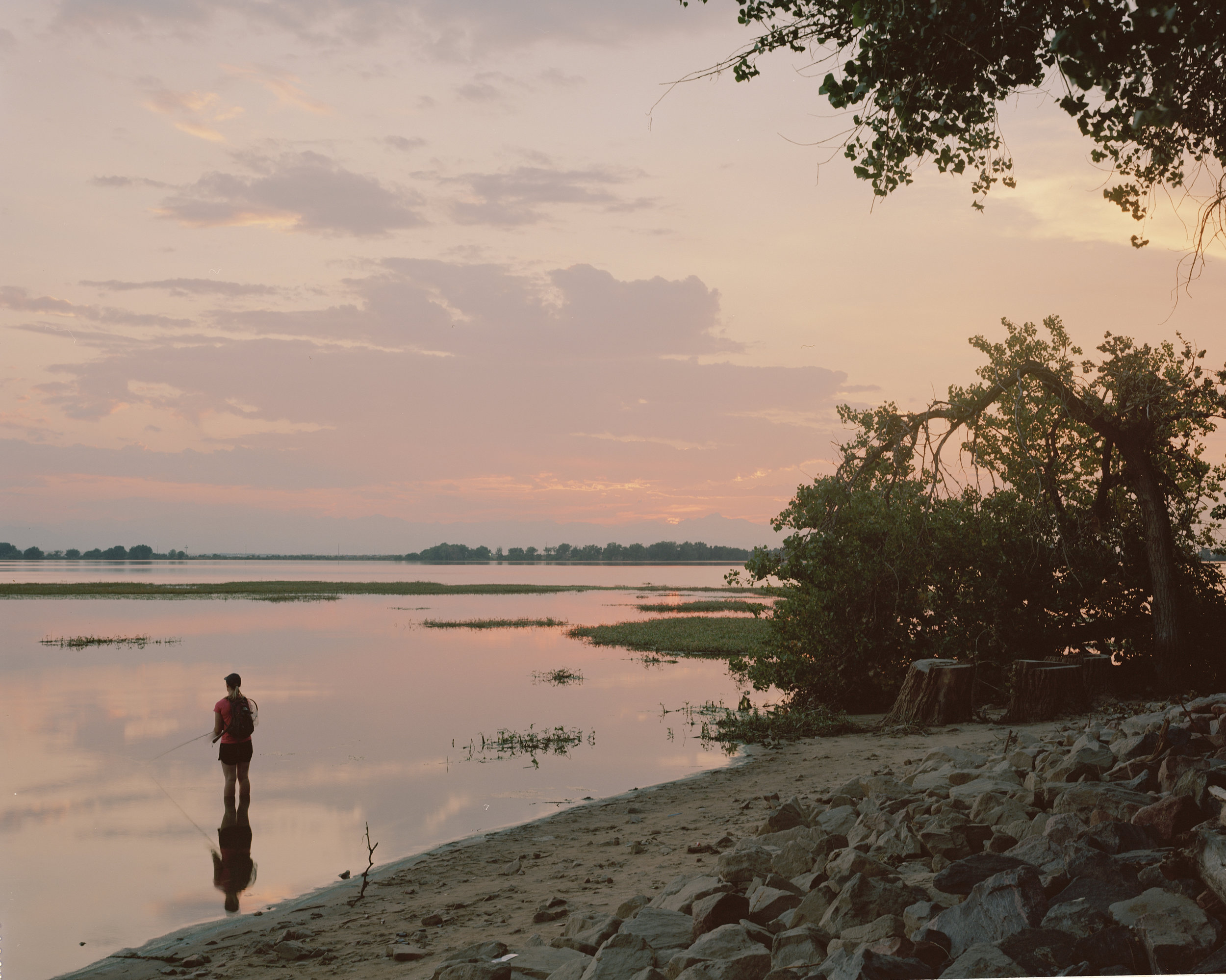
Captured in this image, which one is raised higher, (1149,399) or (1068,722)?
(1149,399)

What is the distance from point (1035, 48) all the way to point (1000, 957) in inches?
302

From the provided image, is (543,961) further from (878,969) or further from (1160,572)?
(1160,572)

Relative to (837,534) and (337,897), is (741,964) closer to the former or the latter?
(337,897)

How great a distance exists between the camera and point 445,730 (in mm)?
19359

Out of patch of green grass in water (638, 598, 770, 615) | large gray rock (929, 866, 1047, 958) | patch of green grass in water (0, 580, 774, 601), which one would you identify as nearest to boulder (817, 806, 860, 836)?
large gray rock (929, 866, 1047, 958)

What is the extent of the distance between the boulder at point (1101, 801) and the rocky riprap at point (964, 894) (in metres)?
0.01

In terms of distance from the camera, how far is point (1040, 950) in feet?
14.9

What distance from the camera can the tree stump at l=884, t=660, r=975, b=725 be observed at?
14.7m

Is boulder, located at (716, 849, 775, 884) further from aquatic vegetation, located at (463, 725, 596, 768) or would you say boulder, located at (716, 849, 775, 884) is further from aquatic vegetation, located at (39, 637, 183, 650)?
aquatic vegetation, located at (39, 637, 183, 650)

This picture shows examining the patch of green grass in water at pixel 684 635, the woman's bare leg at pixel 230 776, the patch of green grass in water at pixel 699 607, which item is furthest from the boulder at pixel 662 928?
the patch of green grass in water at pixel 699 607

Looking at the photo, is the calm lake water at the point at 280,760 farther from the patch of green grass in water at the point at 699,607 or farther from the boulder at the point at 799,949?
the patch of green grass in water at the point at 699,607

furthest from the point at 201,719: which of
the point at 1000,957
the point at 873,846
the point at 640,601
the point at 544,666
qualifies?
the point at 640,601

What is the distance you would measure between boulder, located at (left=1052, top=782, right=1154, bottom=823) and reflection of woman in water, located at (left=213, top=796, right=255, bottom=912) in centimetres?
824

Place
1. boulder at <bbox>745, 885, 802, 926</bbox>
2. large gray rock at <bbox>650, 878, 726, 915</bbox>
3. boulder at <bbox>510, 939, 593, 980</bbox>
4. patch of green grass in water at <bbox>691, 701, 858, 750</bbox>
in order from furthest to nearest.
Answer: patch of green grass in water at <bbox>691, 701, 858, 750</bbox>, large gray rock at <bbox>650, 878, 726, 915</bbox>, boulder at <bbox>745, 885, 802, 926</bbox>, boulder at <bbox>510, 939, 593, 980</bbox>
